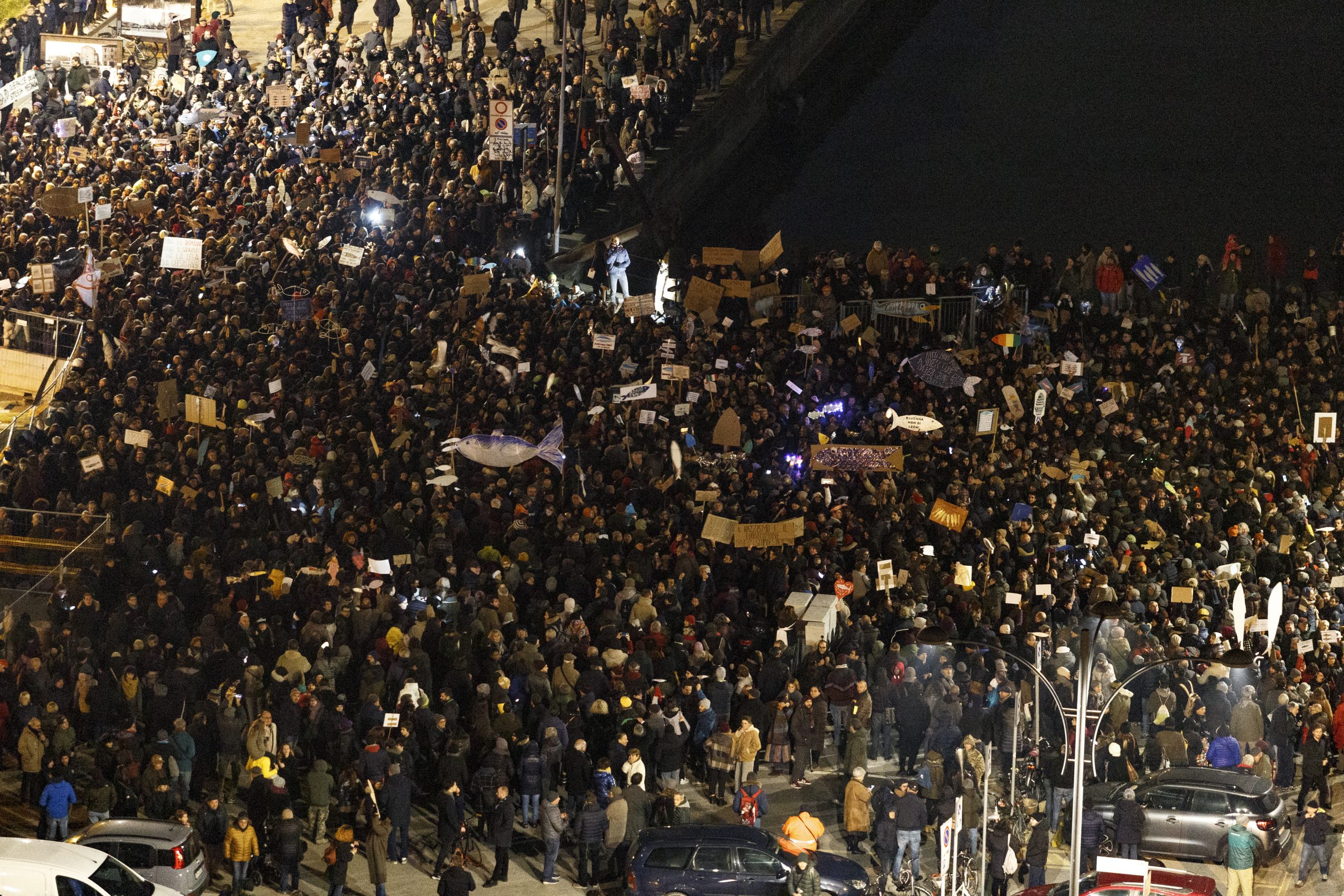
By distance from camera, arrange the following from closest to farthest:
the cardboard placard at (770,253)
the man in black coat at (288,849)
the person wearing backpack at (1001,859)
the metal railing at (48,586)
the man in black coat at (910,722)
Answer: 1. the man in black coat at (288,849)
2. the person wearing backpack at (1001,859)
3. the man in black coat at (910,722)
4. the metal railing at (48,586)
5. the cardboard placard at (770,253)

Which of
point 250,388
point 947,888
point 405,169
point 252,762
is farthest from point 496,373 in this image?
point 947,888

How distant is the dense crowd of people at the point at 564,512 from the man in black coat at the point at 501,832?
4 centimetres

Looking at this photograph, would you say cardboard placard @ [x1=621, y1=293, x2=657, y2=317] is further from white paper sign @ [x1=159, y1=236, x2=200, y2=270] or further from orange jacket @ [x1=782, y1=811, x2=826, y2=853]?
orange jacket @ [x1=782, y1=811, x2=826, y2=853]

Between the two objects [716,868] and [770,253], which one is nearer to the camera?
[716,868]

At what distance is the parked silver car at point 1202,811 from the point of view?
2175 centimetres

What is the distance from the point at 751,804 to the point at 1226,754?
5.40 metres

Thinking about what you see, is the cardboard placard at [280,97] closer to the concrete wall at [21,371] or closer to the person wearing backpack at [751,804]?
the concrete wall at [21,371]

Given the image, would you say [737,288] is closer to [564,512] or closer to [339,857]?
[564,512]

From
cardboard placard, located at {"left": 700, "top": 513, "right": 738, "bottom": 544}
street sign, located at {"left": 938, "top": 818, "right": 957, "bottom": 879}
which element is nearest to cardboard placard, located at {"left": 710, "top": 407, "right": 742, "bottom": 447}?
cardboard placard, located at {"left": 700, "top": 513, "right": 738, "bottom": 544}

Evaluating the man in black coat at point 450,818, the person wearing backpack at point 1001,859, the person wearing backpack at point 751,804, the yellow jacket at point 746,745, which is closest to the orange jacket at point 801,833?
the person wearing backpack at point 751,804

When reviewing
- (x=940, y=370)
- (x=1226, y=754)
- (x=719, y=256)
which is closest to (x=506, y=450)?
(x=940, y=370)

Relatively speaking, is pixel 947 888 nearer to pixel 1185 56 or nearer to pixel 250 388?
pixel 250 388

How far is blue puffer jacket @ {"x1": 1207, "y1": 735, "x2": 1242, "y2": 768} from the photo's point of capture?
22.9 metres

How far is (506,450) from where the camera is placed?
1104 inches
